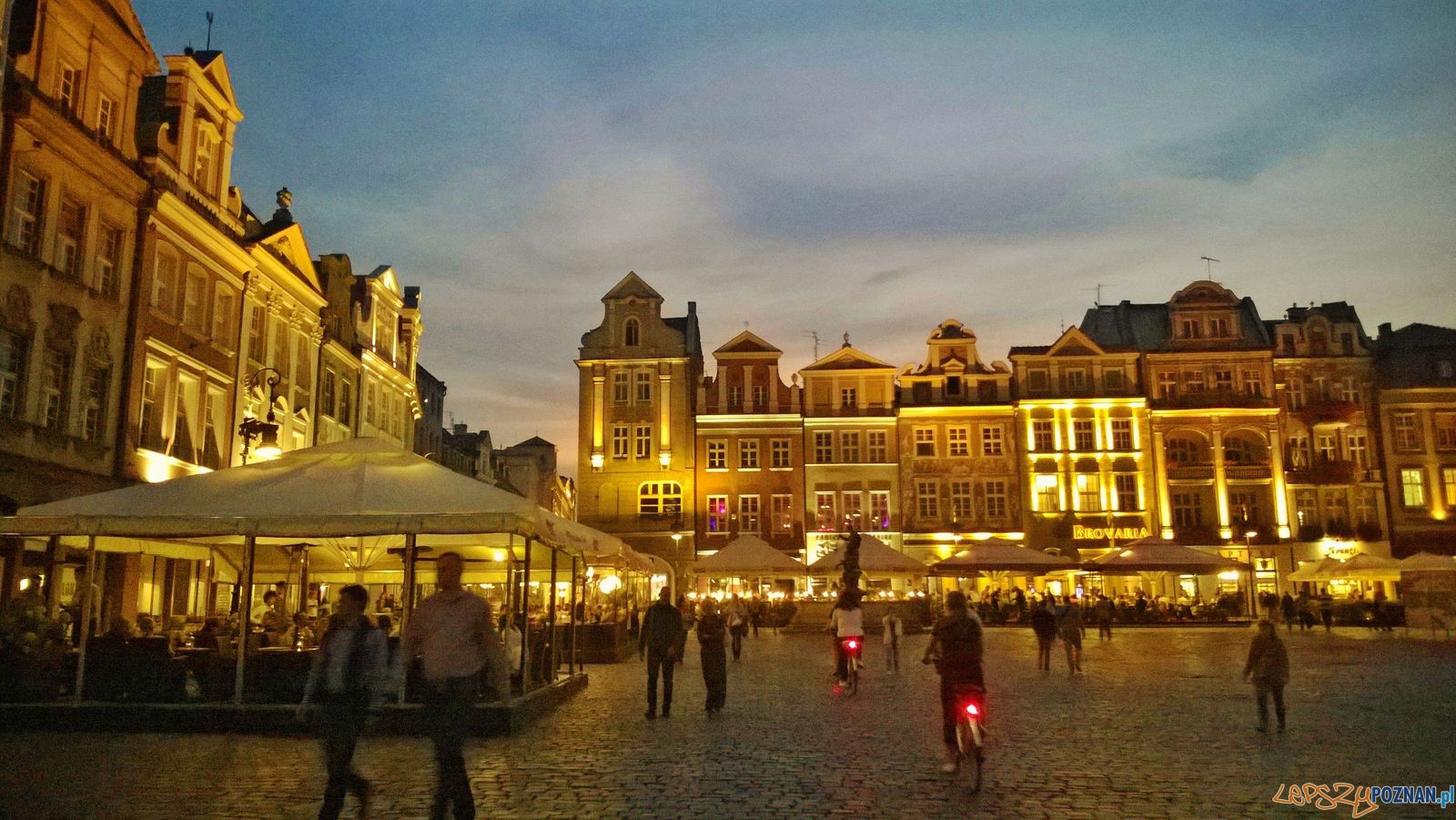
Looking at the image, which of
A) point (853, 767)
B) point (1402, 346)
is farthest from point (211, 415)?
point (1402, 346)

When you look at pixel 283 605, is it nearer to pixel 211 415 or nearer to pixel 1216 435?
pixel 211 415

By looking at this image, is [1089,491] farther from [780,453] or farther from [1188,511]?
[780,453]

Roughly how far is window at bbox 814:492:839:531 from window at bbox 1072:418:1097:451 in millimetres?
12733

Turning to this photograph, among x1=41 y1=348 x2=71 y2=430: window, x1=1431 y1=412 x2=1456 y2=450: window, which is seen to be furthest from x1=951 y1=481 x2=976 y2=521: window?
x1=41 y1=348 x2=71 y2=430: window

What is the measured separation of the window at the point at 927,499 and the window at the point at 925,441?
4.59 ft

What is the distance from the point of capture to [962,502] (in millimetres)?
55781

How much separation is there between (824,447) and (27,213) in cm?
4032

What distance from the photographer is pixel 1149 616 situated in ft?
140

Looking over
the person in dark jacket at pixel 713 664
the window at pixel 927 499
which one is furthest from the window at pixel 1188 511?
the person in dark jacket at pixel 713 664

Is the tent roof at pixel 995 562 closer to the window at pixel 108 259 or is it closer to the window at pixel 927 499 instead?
the window at pixel 927 499

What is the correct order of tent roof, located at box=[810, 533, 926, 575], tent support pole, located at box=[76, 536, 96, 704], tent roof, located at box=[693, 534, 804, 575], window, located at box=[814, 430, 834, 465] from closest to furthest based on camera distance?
tent support pole, located at box=[76, 536, 96, 704] < tent roof, located at box=[810, 533, 926, 575] < tent roof, located at box=[693, 534, 804, 575] < window, located at box=[814, 430, 834, 465]

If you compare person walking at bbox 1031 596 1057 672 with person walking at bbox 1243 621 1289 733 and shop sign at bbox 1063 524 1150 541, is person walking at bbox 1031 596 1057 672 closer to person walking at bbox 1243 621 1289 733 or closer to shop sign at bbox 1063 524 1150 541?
person walking at bbox 1243 621 1289 733

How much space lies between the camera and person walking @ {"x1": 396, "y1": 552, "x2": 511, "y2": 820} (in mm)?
7152

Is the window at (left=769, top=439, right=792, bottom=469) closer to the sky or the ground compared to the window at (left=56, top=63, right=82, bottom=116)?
closer to the ground
